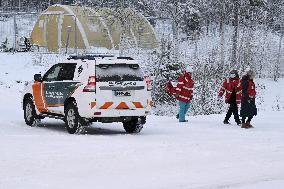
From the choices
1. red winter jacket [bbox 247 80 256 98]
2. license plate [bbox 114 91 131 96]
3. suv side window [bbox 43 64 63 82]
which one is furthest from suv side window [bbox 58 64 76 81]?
red winter jacket [bbox 247 80 256 98]

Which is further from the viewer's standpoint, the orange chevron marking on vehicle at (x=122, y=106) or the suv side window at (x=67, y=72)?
the suv side window at (x=67, y=72)

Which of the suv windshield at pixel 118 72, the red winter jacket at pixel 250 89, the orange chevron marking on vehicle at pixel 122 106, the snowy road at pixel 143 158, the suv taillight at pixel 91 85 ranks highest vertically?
the suv windshield at pixel 118 72

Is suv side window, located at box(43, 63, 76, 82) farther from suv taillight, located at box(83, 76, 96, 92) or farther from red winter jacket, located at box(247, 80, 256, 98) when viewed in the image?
red winter jacket, located at box(247, 80, 256, 98)

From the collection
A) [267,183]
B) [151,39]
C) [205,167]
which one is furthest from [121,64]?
[151,39]

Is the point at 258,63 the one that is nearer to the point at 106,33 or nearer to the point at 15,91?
the point at 106,33

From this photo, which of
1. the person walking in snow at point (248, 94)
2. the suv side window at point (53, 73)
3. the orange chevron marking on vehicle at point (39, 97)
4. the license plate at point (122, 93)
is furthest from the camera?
the person walking in snow at point (248, 94)

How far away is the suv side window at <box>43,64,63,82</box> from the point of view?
14820 mm

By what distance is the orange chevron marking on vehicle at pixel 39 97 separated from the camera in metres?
15.1

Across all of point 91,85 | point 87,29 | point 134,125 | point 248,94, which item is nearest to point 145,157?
point 91,85

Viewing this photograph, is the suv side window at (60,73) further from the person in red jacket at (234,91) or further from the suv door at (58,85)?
the person in red jacket at (234,91)

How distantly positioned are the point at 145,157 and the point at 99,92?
3.71 meters

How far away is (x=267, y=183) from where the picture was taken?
8016 millimetres

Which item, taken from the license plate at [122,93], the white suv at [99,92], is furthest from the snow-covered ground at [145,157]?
the license plate at [122,93]

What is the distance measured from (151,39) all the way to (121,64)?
29.2 meters
